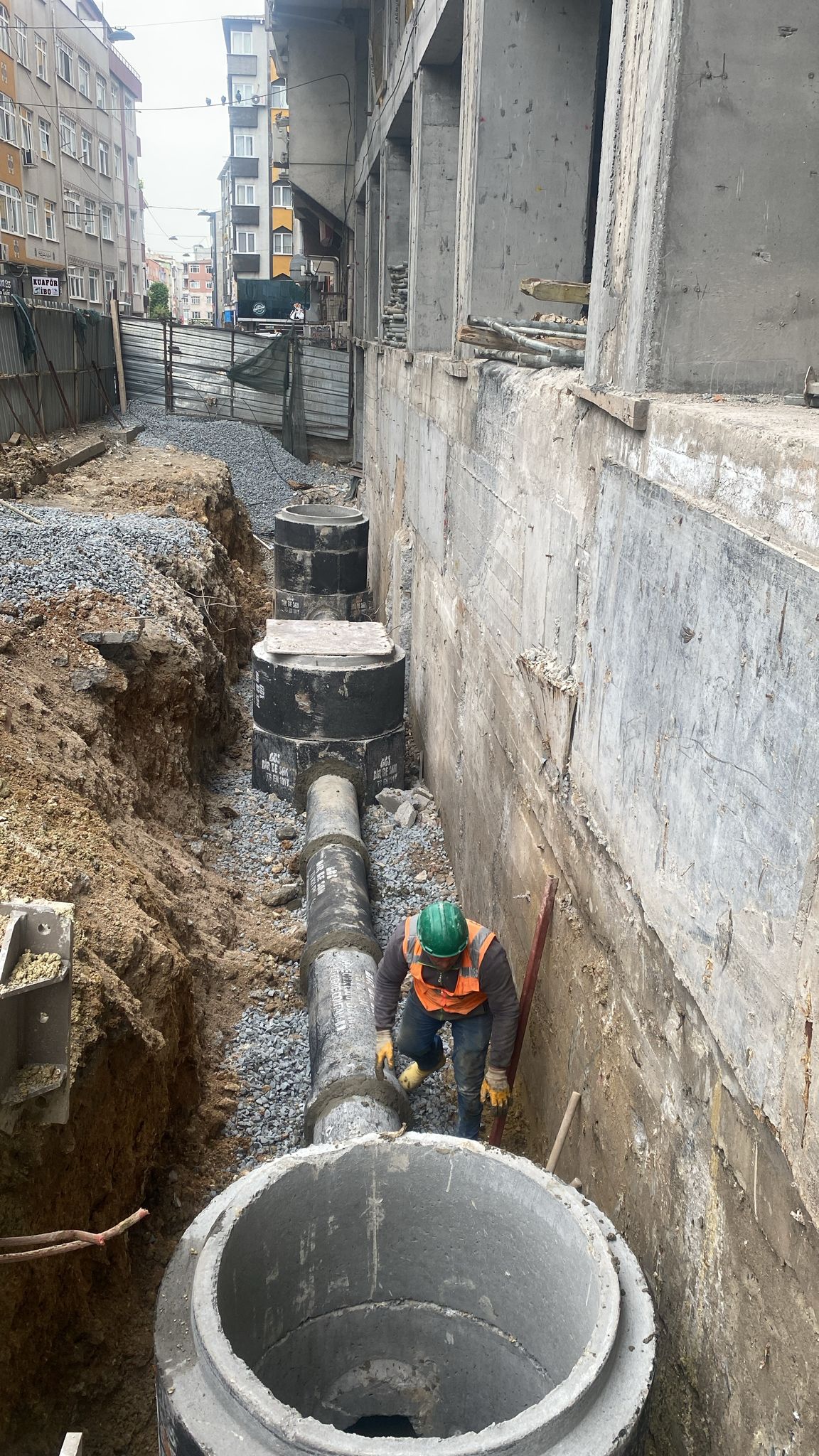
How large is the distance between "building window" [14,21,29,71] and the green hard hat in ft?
127

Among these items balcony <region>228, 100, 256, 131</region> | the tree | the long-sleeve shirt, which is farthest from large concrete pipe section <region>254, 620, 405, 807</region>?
balcony <region>228, 100, 256, 131</region>

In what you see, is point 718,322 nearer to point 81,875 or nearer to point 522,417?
point 522,417

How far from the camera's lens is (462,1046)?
4855 mm

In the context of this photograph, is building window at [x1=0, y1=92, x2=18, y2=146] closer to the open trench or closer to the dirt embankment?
the dirt embankment

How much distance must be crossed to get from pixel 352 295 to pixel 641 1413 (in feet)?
76.2

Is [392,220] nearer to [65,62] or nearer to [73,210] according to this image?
[73,210]

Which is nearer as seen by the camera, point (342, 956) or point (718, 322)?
point (718, 322)

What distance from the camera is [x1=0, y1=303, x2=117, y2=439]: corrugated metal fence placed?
15.1m

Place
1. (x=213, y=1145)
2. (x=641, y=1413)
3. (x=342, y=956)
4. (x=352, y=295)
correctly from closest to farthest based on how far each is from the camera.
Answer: (x=641, y=1413) → (x=213, y=1145) → (x=342, y=956) → (x=352, y=295)

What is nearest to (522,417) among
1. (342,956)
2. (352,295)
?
(342,956)

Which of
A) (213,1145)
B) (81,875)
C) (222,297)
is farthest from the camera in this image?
(222,297)

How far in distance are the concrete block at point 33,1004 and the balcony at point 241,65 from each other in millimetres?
86637

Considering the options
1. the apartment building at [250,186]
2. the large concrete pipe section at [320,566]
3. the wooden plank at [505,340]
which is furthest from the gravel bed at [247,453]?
the apartment building at [250,186]

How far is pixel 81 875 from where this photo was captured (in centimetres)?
447
